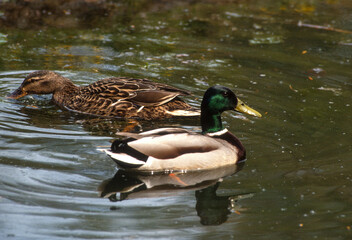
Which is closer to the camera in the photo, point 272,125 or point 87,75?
point 272,125

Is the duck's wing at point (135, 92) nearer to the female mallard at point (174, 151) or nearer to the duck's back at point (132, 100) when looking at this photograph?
the duck's back at point (132, 100)

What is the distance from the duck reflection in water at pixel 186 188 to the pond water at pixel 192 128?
2 cm

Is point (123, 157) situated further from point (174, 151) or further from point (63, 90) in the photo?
point (63, 90)

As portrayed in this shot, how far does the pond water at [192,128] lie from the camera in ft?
17.3

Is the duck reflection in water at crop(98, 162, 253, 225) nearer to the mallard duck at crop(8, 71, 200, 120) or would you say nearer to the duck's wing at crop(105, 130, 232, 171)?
the duck's wing at crop(105, 130, 232, 171)

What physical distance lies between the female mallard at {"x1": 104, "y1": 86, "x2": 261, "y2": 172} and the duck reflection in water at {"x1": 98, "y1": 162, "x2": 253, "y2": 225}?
0.32 feet

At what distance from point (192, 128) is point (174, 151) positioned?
1.62 meters

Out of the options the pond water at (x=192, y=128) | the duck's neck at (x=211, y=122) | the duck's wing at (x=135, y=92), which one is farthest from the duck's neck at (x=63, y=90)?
the duck's neck at (x=211, y=122)

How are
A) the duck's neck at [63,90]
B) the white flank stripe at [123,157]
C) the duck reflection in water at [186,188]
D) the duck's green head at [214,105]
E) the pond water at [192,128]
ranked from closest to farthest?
1. the pond water at [192,128]
2. the duck reflection in water at [186,188]
3. the white flank stripe at [123,157]
4. the duck's green head at [214,105]
5. the duck's neck at [63,90]

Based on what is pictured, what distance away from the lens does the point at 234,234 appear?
507cm

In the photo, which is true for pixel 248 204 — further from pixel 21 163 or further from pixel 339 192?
pixel 21 163

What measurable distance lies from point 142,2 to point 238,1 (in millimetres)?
2697

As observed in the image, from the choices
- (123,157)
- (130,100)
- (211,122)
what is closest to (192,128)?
(211,122)

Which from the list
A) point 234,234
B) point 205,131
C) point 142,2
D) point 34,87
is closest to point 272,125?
point 205,131
